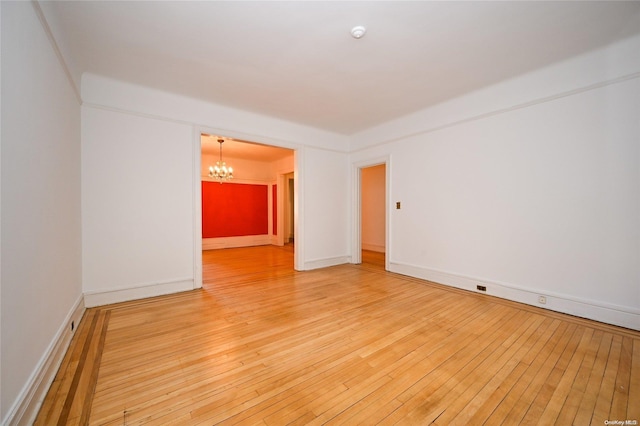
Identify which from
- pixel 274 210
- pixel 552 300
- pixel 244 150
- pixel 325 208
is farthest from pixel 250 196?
pixel 552 300

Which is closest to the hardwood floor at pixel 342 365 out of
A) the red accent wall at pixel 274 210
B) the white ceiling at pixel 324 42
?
the white ceiling at pixel 324 42

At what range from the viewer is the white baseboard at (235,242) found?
7695 mm

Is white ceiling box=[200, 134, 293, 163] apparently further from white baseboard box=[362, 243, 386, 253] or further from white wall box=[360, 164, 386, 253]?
white baseboard box=[362, 243, 386, 253]

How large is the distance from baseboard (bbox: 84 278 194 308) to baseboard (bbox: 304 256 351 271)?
7.01ft

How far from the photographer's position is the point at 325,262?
5.27 m

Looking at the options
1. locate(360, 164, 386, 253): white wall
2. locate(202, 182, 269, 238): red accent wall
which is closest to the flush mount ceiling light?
locate(360, 164, 386, 253): white wall

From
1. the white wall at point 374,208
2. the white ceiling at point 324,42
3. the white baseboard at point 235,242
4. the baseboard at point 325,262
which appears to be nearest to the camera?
the white ceiling at point 324,42

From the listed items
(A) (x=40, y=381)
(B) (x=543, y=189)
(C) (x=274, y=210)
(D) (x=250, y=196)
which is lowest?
(A) (x=40, y=381)

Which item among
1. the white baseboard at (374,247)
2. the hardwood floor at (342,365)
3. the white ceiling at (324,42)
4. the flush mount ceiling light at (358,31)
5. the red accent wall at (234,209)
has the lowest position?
the hardwood floor at (342,365)

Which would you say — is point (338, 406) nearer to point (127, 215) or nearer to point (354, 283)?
point (354, 283)

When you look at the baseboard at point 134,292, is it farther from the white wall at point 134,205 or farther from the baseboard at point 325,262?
the baseboard at point 325,262

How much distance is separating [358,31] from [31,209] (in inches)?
113

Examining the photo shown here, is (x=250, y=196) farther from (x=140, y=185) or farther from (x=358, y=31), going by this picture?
(x=358, y=31)

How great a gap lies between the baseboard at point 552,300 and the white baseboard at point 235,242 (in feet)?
19.5
